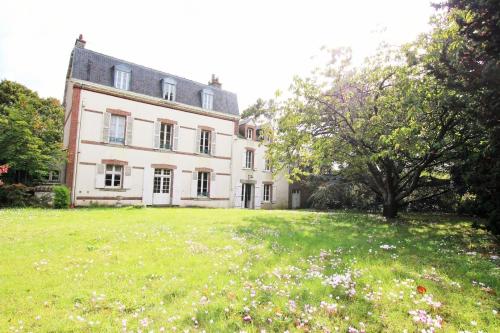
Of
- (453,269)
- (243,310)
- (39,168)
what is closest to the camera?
(243,310)

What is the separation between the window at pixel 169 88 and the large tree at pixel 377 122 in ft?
36.5

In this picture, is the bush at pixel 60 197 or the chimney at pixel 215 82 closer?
the bush at pixel 60 197

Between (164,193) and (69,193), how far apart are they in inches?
252

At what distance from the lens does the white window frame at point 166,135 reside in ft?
73.0

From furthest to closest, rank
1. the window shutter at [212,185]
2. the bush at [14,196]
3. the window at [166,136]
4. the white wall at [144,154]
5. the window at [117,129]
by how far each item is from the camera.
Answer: the window shutter at [212,185], the window at [166,136], the window at [117,129], the white wall at [144,154], the bush at [14,196]

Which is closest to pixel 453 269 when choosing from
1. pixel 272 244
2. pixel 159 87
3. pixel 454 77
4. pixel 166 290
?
pixel 272 244

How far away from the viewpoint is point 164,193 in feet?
72.4

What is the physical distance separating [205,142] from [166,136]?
3.34 metres

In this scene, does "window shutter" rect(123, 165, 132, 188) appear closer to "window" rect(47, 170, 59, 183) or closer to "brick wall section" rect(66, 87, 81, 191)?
"brick wall section" rect(66, 87, 81, 191)

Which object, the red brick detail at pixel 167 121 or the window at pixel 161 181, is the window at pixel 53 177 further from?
the red brick detail at pixel 167 121

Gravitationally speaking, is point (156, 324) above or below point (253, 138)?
below

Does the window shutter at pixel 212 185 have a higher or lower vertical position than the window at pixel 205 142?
lower

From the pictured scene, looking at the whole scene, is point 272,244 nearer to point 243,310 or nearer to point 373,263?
point 373,263

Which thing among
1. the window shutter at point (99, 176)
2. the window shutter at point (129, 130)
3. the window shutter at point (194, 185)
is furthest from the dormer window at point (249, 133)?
the window shutter at point (99, 176)
